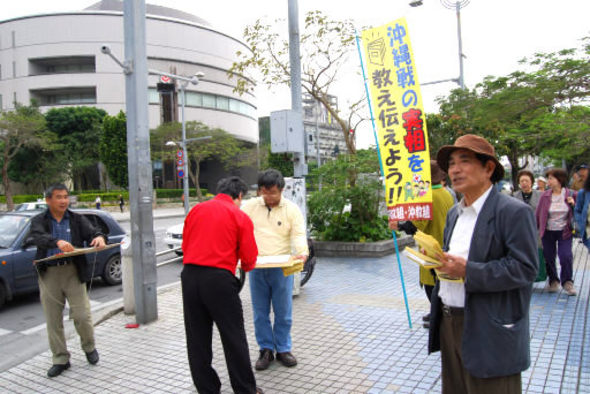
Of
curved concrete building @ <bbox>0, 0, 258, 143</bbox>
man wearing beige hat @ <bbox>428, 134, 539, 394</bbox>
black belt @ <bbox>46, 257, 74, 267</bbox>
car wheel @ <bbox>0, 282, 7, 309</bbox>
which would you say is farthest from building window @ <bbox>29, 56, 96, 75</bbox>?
man wearing beige hat @ <bbox>428, 134, 539, 394</bbox>

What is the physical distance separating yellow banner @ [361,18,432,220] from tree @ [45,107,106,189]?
39.9 metres

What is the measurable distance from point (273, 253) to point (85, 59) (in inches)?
2070

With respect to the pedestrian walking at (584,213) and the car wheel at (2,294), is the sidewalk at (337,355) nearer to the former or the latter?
the pedestrian walking at (584,213)

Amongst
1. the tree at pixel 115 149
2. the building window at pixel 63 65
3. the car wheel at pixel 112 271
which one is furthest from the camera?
the building window at pixel 63 65

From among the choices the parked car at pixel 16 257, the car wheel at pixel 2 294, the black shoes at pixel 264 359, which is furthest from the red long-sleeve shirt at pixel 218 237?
the car wheel at pixel 2 294

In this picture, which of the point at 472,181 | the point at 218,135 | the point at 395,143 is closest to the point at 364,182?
the point at 395,143

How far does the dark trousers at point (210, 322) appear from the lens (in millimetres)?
3170

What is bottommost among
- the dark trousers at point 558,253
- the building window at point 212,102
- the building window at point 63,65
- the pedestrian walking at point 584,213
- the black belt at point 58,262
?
the dark trousers at point 558,253

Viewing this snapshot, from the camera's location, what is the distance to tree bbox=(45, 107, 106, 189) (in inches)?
1558

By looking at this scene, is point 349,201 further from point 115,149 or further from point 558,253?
point 115,149

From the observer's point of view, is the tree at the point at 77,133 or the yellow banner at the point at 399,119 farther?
the tree at the point at 77,133

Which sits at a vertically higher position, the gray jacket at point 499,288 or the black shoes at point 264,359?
the gray jacket at point 499,288

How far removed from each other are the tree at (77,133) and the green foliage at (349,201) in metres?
34.8

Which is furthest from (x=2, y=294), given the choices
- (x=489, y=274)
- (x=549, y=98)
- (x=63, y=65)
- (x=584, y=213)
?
(x=63, y=65)
